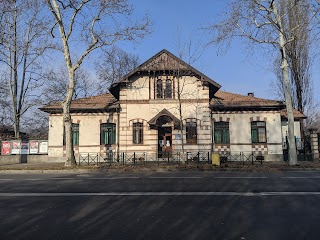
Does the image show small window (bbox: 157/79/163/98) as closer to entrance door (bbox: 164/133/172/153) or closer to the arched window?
the arched window

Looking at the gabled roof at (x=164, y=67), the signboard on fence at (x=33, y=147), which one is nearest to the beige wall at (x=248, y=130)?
the gabled roof at (x=164, y=67)

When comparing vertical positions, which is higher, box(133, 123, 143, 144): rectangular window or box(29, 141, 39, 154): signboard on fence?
box(133, 123, 143, 144): rectangular window

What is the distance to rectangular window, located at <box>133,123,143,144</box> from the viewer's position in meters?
25.5

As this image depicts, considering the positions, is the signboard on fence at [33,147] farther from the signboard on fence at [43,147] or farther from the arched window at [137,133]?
the arched window at [137,133]

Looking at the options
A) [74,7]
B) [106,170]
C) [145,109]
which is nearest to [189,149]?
[145,109]

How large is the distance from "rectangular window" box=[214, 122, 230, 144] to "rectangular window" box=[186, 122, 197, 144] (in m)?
2.30

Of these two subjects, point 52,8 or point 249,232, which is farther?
point 52,8

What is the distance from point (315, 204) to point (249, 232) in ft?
11.0

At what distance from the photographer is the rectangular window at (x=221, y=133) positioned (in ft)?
86.5

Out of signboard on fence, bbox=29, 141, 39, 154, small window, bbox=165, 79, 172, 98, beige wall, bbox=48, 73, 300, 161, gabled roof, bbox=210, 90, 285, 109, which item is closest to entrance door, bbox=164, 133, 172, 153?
beige wall, bbox=48, 73, 300, 161

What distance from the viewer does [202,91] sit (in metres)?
25.6

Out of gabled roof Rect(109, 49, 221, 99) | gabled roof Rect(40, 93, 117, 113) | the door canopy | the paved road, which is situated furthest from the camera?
gabled roof Rect(40, 93, 117, 113)

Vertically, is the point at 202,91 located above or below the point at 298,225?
above

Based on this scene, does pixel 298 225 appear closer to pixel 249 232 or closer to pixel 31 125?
pixel 249 232
